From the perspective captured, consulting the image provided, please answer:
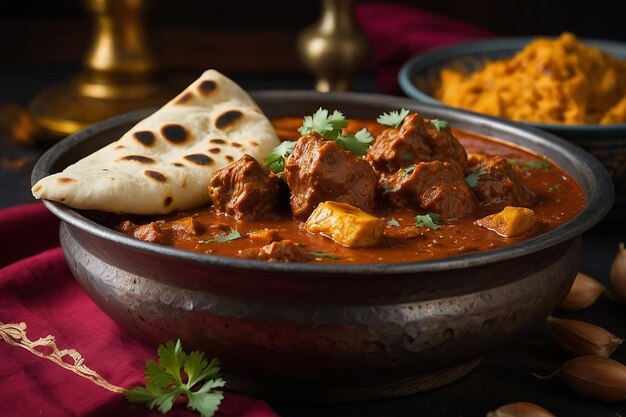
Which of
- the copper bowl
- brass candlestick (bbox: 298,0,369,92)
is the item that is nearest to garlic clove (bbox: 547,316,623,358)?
the copper bowl

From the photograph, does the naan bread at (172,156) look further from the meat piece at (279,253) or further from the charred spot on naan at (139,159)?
the meat piece at (279,253)

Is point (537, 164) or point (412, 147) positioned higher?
point (412, 147)

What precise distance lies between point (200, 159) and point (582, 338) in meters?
1.43

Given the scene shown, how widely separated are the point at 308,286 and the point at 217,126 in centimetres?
120

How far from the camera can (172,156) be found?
11.4 feet

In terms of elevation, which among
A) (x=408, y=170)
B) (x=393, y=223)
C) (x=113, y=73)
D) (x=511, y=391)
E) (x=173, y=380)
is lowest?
(x=113, y=73)

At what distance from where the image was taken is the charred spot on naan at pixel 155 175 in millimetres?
3193

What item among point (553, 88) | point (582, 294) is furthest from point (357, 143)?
point (553, 88)

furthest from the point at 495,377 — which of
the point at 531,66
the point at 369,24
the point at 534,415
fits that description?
the point at 369,24

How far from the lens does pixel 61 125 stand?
575 cm

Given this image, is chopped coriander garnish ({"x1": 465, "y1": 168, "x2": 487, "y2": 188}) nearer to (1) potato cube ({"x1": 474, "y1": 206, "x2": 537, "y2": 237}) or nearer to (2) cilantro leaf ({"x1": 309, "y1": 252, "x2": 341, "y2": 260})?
(1) potato cube ({"x1": 474, "y1": 206, "x2": 537, "y2": 237})

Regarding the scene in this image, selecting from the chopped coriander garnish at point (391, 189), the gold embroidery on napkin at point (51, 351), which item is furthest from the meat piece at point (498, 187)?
the gold embroidery on napkin at point (51, 351)

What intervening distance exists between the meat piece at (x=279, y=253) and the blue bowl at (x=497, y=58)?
1689 millimetres

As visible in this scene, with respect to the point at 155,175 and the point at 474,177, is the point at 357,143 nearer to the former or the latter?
the point at 474,177
